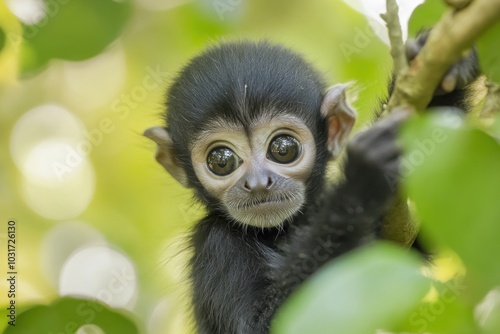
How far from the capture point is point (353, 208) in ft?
9.58

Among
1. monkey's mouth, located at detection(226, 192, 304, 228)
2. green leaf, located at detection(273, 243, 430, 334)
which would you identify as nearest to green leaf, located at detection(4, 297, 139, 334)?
green leaf, located at detection(273, 243, 430, 334)

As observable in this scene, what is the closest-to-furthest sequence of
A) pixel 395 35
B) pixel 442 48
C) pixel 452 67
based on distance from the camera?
pixel 442 48 → pixel 395 35 → pixel 452 67

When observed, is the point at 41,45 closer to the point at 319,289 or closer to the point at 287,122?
the point at 287,122

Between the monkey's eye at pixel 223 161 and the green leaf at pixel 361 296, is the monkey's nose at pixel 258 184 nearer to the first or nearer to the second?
the monkey's eye at pixel 223 161

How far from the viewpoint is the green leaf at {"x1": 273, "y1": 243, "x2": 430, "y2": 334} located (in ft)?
3.37

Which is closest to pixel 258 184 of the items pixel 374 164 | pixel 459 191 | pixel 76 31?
pixel 374 164

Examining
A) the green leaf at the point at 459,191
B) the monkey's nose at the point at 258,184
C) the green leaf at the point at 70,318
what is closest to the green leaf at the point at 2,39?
the green leaf at the point at 70,318

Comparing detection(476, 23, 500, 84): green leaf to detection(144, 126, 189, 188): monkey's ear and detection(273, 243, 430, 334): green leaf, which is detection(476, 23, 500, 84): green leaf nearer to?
detection(273, 243, 430, 334): green leaf

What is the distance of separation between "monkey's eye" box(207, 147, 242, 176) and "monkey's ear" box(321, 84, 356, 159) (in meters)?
0.59

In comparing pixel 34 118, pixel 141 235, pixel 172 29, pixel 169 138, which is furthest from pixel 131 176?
pixel 169 138

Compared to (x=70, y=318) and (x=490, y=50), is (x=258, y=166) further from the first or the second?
(x=490, y=50)

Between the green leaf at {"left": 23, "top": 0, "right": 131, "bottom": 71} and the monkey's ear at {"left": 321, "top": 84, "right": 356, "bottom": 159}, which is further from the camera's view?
the monkey's ear at {"left": 321, "top": 84, "right": 356, "bottom": 159}

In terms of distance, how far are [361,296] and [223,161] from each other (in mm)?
3084

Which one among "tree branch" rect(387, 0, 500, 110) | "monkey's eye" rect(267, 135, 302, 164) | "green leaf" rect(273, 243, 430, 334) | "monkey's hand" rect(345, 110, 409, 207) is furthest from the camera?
"monkey's eye" rect(267, 135, 302, 164)
